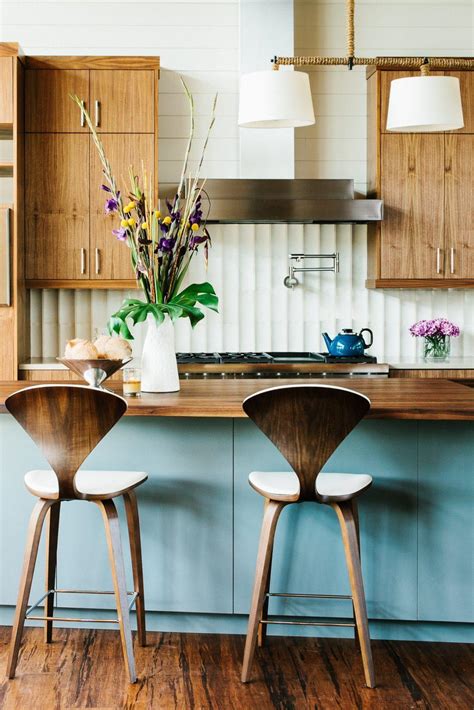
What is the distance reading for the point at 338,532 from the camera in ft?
9.21

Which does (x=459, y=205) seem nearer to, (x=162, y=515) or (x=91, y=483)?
(x=162, y=515)

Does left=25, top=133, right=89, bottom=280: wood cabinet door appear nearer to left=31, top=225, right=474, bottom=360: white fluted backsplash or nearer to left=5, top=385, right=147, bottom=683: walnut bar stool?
left=31, top=225, right=474, bottom=360: white fluted backsplash

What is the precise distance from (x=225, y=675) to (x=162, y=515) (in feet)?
1.90

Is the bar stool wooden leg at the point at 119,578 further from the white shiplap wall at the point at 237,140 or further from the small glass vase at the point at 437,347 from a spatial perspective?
the small glass vase at the point at 437,347

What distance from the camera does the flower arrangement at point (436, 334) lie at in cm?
490

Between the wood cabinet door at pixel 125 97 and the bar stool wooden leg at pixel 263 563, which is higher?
the wood cabinet door at pixel 125 97

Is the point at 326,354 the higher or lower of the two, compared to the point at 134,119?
lower

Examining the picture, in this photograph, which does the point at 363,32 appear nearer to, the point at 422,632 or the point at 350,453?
the point at 350,453

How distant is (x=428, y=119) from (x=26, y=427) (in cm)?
166

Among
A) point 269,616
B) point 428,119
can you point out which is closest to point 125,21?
point 428,119

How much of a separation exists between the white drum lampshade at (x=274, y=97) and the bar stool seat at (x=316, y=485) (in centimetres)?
117

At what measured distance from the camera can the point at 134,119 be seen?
470cm

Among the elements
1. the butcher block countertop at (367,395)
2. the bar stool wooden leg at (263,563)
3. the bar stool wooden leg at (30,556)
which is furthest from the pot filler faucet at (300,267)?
the bar stool wooden leg at (30,556)

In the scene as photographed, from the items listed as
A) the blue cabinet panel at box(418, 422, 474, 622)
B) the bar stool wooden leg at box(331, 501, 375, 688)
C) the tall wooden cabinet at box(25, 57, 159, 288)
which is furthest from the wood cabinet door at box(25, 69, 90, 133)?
the bar stool wooden leg at box(331, 501, 375, 688)
